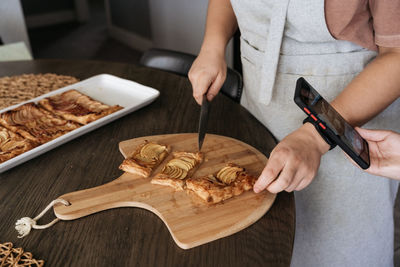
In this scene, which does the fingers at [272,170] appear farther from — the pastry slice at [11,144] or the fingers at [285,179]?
the pastry slice at [11,144]

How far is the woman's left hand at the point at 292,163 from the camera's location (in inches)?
31.4

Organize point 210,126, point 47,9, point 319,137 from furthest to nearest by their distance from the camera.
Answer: point 47,9 < point 210,126 < point 319,137

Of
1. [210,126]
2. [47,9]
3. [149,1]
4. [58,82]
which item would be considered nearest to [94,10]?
[47,9]

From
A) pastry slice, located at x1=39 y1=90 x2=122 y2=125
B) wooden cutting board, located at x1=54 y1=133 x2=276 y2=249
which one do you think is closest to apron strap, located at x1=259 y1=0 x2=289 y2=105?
wooden cutting board, located at x1=54 y1=133 x2=276 y2=249

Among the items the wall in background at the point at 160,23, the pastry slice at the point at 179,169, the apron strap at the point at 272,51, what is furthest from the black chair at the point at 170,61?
the wall in background at the point at 160,23

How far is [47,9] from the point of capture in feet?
21.0

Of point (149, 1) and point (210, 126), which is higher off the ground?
point (210, 126)

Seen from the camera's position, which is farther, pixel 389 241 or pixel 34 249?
pixel 389 241

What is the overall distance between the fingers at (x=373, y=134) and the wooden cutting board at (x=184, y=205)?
259 millimetres

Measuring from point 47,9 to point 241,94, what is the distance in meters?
5.99

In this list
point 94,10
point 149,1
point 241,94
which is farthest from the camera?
point 94,10

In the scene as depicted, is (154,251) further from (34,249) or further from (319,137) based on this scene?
(319,137)

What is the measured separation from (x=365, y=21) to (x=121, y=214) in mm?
795

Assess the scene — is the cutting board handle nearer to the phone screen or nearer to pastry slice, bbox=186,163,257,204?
pastry slice, bbox=186,163,257,204
